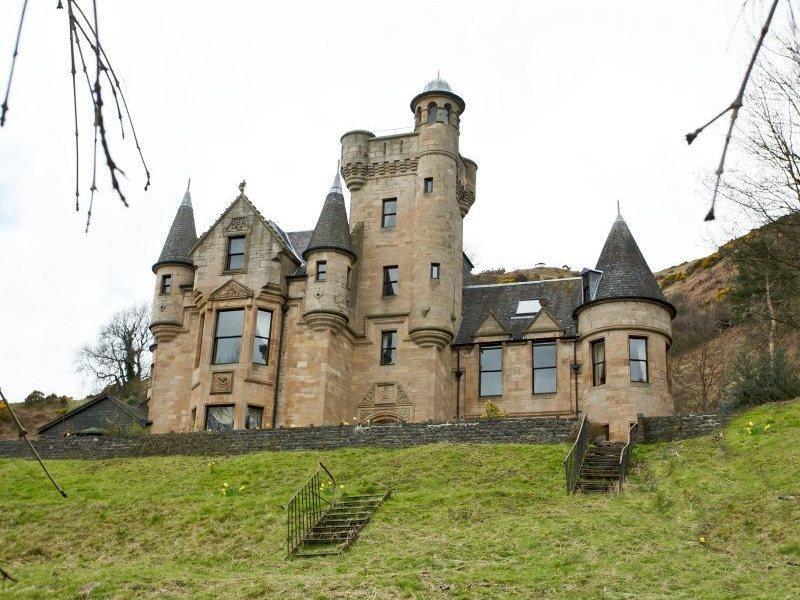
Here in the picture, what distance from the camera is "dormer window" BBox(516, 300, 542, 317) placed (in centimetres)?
3800

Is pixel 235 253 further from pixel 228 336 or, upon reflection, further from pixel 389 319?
pixel 389 319

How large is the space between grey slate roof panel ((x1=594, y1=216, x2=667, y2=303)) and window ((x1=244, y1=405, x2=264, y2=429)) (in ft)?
41.2

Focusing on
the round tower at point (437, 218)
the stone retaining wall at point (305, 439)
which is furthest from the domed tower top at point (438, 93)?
the stone retaining wall at point (305, 439)

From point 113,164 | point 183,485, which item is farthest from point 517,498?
point 113,164

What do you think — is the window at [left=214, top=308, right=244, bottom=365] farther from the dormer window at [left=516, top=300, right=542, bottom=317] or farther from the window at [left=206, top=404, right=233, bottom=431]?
the dormer window at [left=516, top=300, right=542, bottom=317]

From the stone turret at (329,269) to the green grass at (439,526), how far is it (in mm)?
7242

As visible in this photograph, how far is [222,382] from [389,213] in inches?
385

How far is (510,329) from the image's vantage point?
122 feet

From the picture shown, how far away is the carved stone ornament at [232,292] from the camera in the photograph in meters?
36.2

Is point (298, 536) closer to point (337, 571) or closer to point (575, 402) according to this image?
point (337, 571)

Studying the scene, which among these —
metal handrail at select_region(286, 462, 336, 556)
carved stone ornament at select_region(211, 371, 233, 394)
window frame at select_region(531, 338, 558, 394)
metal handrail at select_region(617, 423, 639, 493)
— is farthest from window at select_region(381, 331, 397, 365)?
metal handrail at select_region(286, 462, 336, 556)

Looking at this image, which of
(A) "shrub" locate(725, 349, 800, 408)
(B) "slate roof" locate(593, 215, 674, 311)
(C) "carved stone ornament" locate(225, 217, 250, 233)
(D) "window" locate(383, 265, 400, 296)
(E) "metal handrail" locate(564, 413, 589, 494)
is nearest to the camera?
(E) "metal handrail" locate(564, 413, 589, 494)

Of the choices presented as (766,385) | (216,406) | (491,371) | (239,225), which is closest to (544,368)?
(491,371)

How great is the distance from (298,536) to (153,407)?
17.4 m
